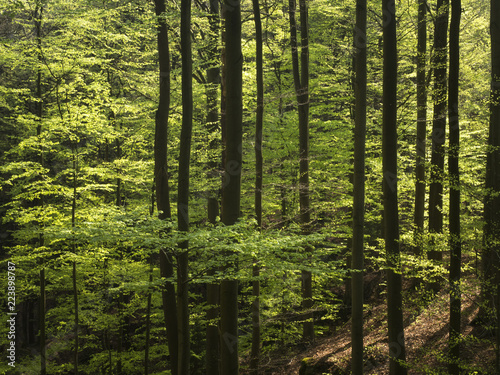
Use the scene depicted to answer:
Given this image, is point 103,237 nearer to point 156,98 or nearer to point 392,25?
point 392,25

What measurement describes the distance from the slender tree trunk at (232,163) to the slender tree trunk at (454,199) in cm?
401

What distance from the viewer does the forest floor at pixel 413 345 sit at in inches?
335

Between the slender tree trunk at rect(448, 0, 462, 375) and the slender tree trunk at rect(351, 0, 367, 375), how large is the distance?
1.97 m

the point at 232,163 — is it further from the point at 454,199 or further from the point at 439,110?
the point at 439,110

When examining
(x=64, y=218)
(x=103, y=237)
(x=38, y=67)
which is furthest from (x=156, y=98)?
(x=103, y=237)

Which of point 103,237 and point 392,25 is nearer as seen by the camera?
point 103,237

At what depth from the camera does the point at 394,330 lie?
331 inches

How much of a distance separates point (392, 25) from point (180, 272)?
6.96 m

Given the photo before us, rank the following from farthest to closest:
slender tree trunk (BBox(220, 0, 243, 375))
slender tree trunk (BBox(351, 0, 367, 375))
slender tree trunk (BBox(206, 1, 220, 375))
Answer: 1. slender tree trunk (BBox(206, 1, 220, 375))
2. slender tree trunk (BBox(351, 0, 367, 375))
3. slender tree trunk (BBox(220, 0, 243, 375))

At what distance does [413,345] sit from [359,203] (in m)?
4.46

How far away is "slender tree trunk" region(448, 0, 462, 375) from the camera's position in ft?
22.4

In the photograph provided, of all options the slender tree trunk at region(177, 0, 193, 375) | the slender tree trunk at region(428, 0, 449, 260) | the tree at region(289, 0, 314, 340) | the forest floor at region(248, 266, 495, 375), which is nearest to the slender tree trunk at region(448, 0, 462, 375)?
the forest floor at region(248, 266, 495, 375)

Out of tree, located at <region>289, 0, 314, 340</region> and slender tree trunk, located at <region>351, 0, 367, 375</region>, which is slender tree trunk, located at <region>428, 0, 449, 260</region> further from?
tree, located at <region>289, 0, 314, 340</region>

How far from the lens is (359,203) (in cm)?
888
